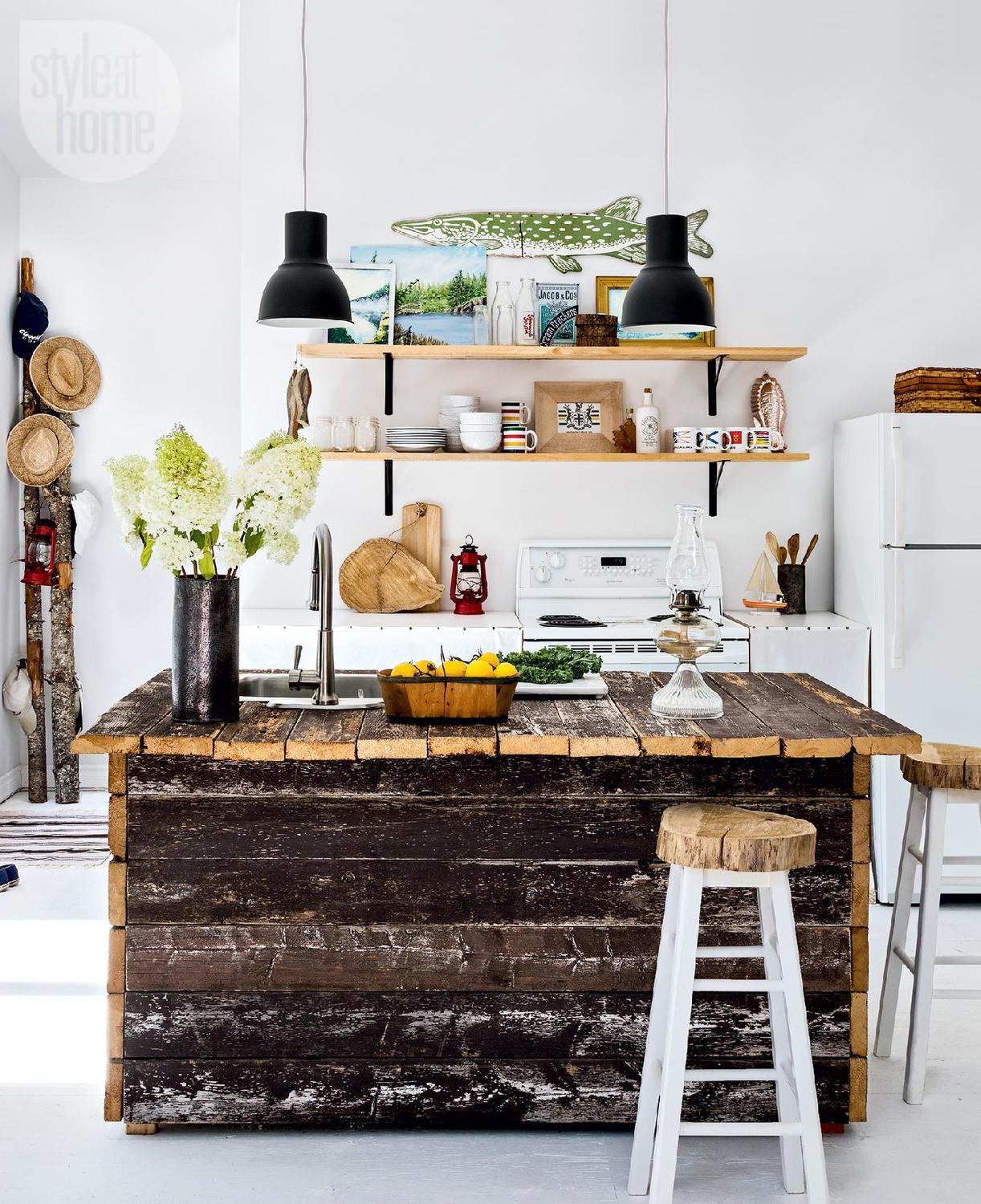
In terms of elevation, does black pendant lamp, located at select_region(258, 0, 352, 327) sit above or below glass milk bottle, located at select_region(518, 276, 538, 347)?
below

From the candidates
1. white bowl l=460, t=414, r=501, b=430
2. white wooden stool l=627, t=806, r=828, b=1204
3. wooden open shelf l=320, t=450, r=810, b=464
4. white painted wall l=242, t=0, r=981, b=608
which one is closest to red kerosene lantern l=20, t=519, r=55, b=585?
white painted wall l=242, t=0, r=981, b=608

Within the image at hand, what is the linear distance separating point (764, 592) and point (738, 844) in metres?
2.59

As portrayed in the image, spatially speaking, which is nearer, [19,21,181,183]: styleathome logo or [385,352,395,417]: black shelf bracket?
[385,352,395,417]: black shelf bracket

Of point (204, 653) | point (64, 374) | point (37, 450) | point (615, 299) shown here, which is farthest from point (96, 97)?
point (204, 653)

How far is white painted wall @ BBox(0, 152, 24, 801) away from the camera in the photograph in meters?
5.39

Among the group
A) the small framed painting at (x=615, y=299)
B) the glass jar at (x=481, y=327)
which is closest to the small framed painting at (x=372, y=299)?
the glass jar at (x=481, y=327)

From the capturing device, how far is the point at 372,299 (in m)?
4.62

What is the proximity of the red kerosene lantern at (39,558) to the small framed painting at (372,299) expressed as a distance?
1740mm

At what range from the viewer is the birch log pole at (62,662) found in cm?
547

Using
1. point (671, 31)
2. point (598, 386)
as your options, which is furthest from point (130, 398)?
point (671, 31)

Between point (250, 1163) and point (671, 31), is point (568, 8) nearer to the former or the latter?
point (671, 31)

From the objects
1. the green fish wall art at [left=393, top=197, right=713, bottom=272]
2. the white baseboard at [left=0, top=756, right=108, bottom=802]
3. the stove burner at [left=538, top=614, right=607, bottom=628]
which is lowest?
the white baseboard at [left=0, top=756, right=108, bottom=802]

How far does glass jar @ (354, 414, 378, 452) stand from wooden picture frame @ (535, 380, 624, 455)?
64cm

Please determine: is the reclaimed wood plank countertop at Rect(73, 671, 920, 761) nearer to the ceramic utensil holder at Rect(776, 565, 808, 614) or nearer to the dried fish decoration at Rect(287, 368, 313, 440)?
the ceramic utensil holder at Rect(776, 565, 808, 614)
